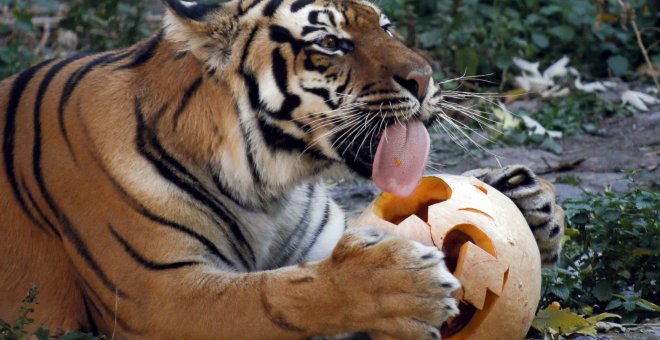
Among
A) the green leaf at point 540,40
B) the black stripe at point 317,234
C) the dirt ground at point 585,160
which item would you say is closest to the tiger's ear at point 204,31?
the black stripe at point 317,234

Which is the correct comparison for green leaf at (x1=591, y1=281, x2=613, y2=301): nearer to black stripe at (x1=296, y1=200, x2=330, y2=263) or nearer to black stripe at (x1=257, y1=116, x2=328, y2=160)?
black stripe at (x1=296, y1=200, x2=330, y2=263)

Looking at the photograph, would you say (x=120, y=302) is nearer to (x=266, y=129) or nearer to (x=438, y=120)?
(x=266, y=129)

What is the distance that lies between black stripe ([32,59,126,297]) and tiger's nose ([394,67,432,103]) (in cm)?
94

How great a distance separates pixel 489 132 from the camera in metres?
5.87

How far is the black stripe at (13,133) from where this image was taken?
3318 mm

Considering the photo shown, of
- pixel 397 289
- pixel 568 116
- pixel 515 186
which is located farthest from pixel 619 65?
pixel 397 289

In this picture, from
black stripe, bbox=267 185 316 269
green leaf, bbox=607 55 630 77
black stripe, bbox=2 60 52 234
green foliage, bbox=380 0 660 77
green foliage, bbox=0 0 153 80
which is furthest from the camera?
green leaf, bbox=607 55 630 77

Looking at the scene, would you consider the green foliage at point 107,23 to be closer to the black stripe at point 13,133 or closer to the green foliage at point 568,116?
the green foliage at point 568,116

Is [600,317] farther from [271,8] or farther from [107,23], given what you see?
[107,23]

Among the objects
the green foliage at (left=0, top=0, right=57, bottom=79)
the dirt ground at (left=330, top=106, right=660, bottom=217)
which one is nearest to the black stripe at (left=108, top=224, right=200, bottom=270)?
the dirt ground at (left=330, top=106, right=660, bottom=217)

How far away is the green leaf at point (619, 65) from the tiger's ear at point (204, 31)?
13.3 ft

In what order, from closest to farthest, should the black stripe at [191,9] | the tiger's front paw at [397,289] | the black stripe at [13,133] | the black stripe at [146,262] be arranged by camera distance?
the tiger's front paw at [397,289]
the black stripe at [146,262]
the black stripe at [191,9]
the black stripe at [13,133]

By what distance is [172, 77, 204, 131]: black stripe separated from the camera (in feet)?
10.3

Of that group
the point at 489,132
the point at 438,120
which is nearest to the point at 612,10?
the point at 489,132
